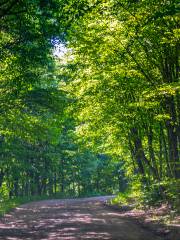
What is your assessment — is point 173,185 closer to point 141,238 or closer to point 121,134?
point 141,238

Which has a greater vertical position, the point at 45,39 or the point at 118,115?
the point at 45,39

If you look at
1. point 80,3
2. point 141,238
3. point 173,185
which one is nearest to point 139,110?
point 173,185

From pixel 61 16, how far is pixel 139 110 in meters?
8.62

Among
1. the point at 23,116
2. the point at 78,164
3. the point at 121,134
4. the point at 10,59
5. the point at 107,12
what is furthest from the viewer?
the point at 78,164

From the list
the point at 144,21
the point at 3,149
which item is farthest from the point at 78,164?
the point at 144,21

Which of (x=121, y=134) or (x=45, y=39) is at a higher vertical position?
(x=45, y=39)

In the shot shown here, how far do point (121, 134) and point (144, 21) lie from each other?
12629 millimetres

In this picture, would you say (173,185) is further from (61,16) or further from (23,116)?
(23,116)

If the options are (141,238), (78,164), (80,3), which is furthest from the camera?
(78,164)

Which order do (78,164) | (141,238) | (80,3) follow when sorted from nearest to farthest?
(80,3), (141,238), (78,164)

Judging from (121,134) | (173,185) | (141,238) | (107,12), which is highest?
(107,12)

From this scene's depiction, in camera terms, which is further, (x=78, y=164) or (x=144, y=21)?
(x=78, y=164)

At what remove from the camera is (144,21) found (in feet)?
42.9

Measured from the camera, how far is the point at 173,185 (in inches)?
629
